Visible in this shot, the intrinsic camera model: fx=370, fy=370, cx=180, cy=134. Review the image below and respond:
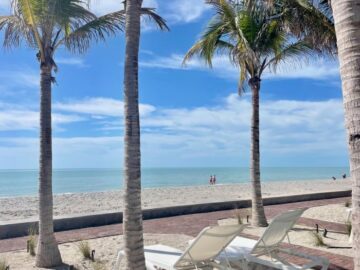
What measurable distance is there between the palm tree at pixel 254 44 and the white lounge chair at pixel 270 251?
10.4 feet

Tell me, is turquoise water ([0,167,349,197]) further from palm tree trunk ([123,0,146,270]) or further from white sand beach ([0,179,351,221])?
palm tree trunk ([123,0,146,270])

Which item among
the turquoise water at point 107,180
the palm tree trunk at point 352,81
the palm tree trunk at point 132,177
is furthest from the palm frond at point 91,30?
the turquoise water at point 107,180

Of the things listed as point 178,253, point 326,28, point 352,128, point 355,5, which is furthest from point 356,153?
point 326,28

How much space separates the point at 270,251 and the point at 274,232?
0.92 feet

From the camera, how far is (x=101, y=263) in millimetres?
6199

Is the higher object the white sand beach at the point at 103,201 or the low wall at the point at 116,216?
the low wall at the point at 116,216

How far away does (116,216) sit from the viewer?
1000 cm

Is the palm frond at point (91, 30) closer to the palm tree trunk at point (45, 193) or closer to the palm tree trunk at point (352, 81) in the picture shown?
the palm tree trunk at point (45, 193)

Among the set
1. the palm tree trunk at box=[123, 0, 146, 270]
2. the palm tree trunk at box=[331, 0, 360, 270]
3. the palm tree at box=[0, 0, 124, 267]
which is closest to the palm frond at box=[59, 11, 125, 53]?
the palm tree at box=[0, 0, 124, 267]

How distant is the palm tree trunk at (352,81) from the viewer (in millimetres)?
1959

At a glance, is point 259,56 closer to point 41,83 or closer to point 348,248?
point 348,248

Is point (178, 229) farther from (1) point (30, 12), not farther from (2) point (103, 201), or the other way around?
(2) point (103, 201)

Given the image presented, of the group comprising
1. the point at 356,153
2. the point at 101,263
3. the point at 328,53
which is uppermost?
the point at 328,53

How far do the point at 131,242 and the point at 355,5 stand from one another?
134 inches
